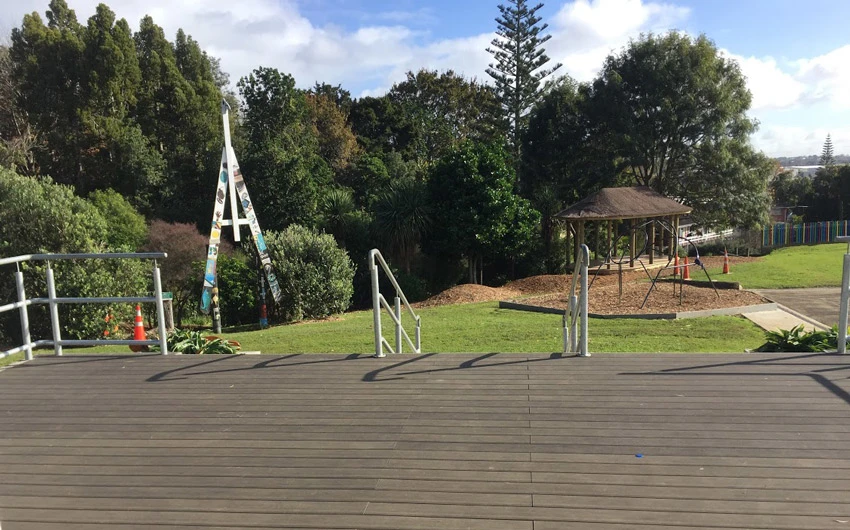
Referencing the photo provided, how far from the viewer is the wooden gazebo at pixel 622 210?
19719 mm

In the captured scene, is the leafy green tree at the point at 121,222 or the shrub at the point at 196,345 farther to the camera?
the leafy green tree at the point at 121,222

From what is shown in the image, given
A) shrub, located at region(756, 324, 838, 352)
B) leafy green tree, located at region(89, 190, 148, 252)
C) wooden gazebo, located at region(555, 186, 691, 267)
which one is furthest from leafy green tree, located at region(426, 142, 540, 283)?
shrub, located at region(756, 324, 838, 352)

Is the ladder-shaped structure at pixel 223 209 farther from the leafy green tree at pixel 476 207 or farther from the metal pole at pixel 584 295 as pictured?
the metal pole at pixel 584 295

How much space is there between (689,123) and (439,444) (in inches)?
917

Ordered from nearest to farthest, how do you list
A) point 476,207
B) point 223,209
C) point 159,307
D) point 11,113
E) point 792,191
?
point 159,307 → point 223,209 → point 476,207 → point 11,113 → point 792,191

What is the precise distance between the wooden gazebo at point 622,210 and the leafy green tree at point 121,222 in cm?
1423

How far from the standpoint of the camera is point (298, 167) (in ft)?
72.6

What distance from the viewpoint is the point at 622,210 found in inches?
789

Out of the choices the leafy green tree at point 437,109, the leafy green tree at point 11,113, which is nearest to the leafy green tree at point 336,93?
the leafy green tree at point 437,109

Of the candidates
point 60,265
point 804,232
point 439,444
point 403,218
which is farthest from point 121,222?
point 804,232

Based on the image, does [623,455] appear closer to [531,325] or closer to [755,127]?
[531,325]

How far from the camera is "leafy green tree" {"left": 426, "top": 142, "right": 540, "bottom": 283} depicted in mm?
20453

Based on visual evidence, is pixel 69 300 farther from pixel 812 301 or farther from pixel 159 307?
pixel 812 301

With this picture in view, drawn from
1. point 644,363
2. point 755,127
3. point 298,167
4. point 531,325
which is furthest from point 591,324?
point 755,127
